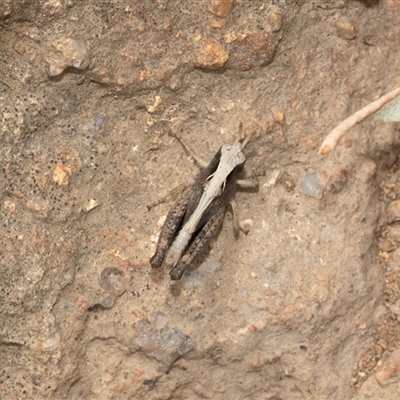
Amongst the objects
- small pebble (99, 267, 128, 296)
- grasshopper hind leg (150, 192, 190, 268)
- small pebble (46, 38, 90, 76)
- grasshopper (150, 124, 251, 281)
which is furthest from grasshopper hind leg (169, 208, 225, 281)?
small pebble (46, 38, 90, 76)

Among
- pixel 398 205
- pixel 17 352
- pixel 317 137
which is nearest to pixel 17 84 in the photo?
pixel 17 352

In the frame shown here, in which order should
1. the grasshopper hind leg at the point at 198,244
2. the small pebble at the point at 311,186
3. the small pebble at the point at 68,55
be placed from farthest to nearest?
the small pebble at the point at 311,186
the grasshopper hind leg at the point at 198,244
the small pebble at the point at 68,55

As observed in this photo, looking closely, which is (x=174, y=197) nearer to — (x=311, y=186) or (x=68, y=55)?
(x=311, y=186)

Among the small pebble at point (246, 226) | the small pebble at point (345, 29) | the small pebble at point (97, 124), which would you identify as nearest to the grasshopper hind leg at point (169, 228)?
the small pebble at point (246, 226)

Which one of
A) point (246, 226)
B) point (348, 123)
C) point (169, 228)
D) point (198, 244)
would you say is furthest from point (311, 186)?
point (169, 228)

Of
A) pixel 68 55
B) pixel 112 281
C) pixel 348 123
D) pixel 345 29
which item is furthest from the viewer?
pixel 345 29

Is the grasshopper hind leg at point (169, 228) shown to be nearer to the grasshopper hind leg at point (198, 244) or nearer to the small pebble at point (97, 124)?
the grasshopper hind leg at point (198, 244)

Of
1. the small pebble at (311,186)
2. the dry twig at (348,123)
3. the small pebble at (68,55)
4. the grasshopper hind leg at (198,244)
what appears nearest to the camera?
the dry twig at (348,123)
